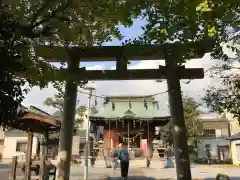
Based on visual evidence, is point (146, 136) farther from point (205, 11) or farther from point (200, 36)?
point (205, 11)

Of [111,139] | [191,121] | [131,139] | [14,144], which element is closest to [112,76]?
[131,139]

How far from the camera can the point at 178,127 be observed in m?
10.8

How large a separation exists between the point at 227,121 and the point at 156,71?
143ft

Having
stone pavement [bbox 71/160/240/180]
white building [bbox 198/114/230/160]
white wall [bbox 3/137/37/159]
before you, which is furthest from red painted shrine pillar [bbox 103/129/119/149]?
white wall [bbox 3/137/37/159]

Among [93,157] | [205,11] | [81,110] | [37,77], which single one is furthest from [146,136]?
[205,11]

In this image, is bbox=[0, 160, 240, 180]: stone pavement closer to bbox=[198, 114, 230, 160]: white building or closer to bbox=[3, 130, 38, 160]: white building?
bbox=[198, 114, 230, 160]: white building

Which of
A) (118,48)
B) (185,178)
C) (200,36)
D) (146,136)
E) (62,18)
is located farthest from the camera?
(146,136)

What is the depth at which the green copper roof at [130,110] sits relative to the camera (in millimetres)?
29052

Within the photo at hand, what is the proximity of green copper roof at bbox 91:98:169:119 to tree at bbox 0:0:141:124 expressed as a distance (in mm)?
19447

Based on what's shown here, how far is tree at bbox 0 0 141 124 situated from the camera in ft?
24.8

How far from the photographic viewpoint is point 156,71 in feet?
38.3

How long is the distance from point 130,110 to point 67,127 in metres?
19.7

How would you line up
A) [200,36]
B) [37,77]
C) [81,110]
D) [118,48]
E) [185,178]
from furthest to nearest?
1. [81,110]
2. [118,48]
3. [185,178]
4. [37,77]
5. [200,36]

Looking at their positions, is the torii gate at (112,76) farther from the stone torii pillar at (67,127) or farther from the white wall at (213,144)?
the white wall at (213,144)
